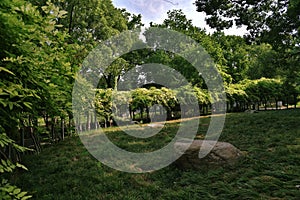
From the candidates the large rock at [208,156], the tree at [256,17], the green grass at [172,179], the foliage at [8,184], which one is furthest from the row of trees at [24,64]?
the tree at [256,17]

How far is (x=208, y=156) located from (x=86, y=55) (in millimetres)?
12356

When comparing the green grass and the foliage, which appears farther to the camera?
the green grass

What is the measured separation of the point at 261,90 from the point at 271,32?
1517 cm

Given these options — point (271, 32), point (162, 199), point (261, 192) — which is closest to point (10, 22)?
point (162, 199)

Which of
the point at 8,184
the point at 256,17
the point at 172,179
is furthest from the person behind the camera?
the point at 256,17

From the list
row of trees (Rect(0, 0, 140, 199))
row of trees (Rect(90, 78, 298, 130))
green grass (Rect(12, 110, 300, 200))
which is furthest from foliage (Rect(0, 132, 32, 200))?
row of trees (Rect(90, 78, 298, 130))

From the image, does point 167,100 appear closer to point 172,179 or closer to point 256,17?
point 256,17

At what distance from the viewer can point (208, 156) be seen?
530cm

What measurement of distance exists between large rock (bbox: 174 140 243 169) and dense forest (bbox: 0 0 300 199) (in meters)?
2.81

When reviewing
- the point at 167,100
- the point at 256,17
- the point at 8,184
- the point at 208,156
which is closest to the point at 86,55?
the point at 167,100

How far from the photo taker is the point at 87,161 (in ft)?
19.8

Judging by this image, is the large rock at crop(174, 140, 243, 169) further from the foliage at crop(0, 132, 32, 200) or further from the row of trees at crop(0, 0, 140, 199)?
the foliage at crop(0, 132, 32, 200)

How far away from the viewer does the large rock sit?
5.23 metres

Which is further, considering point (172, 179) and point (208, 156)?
point (208, 156)
